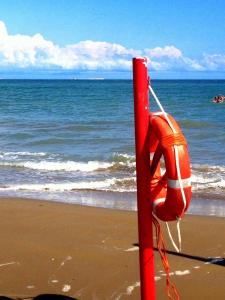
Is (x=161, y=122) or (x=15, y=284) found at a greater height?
(x=161, y=122)

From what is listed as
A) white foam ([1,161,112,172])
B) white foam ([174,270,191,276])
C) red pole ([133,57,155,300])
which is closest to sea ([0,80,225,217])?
white foam ([1,161,112,172])

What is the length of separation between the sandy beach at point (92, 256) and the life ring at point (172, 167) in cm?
147

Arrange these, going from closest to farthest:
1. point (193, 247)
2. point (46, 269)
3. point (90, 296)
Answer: point (90, 296) < point (46, 269) < point (193, 247)

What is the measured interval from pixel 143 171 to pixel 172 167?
0.27 m

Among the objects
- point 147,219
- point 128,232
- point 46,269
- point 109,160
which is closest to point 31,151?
point 109,160

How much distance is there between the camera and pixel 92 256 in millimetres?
5625

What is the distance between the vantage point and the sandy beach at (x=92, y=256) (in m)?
4.78

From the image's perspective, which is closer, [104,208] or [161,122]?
[161,122]

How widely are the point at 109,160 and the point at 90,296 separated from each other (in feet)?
31.3

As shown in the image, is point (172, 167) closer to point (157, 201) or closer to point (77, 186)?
point (157, 201)

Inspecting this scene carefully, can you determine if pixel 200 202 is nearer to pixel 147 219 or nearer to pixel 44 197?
pixel 44 197

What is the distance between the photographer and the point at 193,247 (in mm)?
6035

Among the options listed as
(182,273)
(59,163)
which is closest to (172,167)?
(182,273)

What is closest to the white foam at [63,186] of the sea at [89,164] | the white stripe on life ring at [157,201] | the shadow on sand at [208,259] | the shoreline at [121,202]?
the sea at [89,164]
